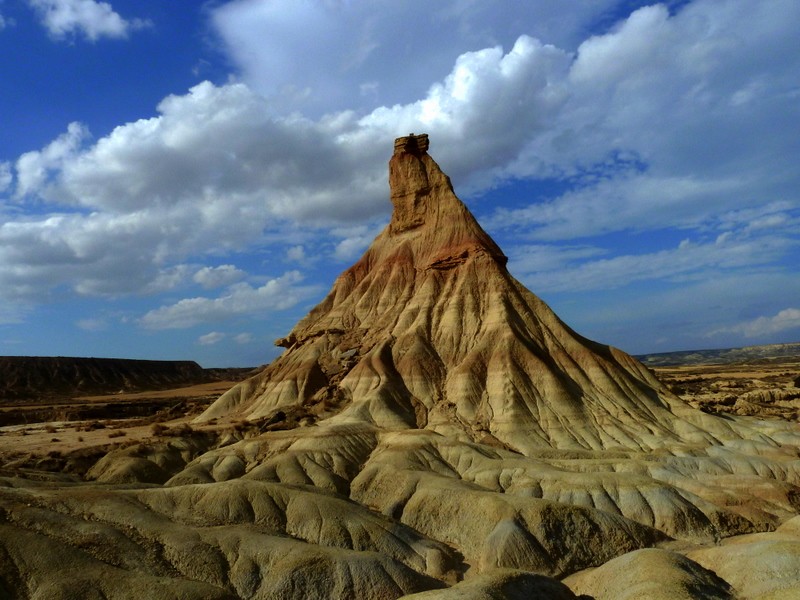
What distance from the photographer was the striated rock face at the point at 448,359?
63125mm

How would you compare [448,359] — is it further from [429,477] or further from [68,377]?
[68,377]

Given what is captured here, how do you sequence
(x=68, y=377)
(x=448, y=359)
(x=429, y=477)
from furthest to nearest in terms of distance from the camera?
(x=68, y=377) < (x=448, y=359) < (x=429, y=477)

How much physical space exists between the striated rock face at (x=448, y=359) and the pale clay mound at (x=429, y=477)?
29 cm

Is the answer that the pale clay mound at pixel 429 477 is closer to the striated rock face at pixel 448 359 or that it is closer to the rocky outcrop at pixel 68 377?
the striated rock face at pixel 448 359

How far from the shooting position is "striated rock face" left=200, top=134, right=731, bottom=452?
63125 mm

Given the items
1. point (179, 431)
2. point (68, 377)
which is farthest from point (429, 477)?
point (68, 377)

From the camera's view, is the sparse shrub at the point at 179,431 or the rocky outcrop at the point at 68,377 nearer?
the sparse shrub at the point at 179,431

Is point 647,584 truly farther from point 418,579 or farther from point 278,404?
point 278,404

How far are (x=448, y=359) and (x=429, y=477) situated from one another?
27.5m

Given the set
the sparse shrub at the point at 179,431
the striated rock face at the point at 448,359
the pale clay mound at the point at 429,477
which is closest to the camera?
the pale clay mound at the point at 429,477

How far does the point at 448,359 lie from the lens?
74188 mm

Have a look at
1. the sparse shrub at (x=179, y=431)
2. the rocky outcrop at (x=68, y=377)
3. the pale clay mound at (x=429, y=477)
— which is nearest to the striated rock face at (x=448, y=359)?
the pale clay mound at (x=429, y=477)

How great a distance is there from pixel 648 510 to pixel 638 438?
17561mm

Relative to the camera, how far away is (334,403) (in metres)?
69.6
